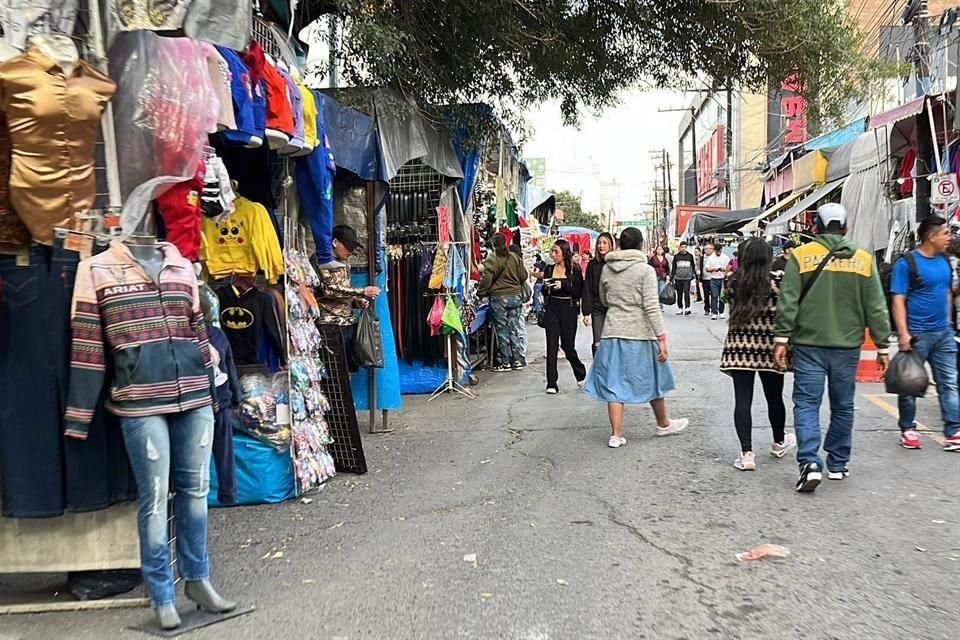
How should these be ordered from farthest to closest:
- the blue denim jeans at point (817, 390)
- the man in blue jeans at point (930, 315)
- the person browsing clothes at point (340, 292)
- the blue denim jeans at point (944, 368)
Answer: the person browsing clothes at point (340, 292), the blue denim jeans at point (944, 368), the man in blue jeans at point (930, 315), the blue denim jeans at point (817, 390)

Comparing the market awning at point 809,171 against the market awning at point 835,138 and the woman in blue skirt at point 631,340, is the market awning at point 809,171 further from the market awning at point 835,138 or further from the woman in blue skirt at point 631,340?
the woman in blue skirt at point 631,340

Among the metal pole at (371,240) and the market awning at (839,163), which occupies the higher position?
the market awning at (839,163)

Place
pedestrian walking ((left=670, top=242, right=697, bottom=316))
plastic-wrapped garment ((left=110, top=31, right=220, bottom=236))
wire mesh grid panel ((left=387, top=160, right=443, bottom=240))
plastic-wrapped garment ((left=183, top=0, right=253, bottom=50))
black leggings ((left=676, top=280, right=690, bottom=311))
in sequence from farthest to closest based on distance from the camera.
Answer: black leggings ((left=676, top=280, right=690, bottom=311)) → pedestrian walking ((left=670, top=242, right=697, bottom=316)) → wire mesh grid panel ((left=387, top=160, right=443, bottom=240)) → plastic-wrapped garment ((left=183, top=0, right=253, bottom=50)) → plastic-wrapped garment ((left=110, top=31, right=220, bottom=236))

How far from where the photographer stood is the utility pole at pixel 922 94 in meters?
11.7

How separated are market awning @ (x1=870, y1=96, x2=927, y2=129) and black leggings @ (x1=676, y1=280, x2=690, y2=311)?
8.65 meters

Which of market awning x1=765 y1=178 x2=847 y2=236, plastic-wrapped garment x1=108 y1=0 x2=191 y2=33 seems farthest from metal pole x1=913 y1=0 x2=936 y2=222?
plastic-wrapped garment x1=108 y1=0 x2=191 y2=33

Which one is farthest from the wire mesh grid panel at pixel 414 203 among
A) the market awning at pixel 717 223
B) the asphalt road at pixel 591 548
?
the market awning at pixel 717 223

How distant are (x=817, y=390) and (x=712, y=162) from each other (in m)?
56.0

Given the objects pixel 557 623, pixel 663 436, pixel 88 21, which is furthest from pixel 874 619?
pixel 88 21

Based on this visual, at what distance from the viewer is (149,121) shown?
13.3 feet

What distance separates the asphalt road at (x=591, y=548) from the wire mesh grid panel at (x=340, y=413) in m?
0.20

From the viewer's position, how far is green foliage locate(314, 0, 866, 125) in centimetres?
736

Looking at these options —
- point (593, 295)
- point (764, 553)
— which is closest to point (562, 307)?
point (593, 295)

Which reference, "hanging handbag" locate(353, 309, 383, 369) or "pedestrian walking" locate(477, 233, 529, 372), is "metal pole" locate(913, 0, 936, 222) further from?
"hanging handbag" locate(353, 309, 383, 369)
